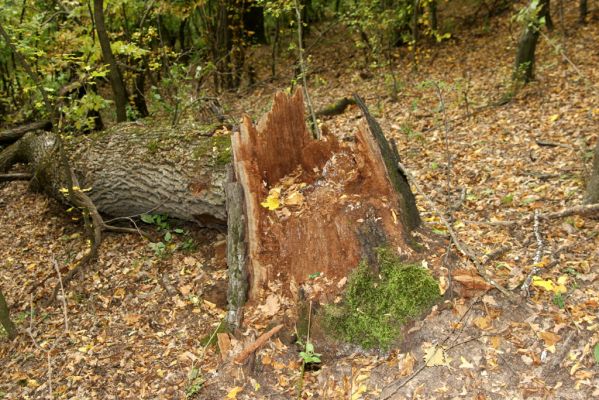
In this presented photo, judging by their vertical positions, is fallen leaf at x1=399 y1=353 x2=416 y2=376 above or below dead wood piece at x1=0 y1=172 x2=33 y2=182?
below

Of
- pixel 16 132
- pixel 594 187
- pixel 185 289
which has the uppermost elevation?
pixel 16 132

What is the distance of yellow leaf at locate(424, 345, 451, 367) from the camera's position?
3.41 meters

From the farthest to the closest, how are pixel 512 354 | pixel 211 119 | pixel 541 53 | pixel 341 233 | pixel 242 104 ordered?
pixel 242 104 → pixel 541 53 → pixel 211 119 → pixel 341 233 → pixel 512 354

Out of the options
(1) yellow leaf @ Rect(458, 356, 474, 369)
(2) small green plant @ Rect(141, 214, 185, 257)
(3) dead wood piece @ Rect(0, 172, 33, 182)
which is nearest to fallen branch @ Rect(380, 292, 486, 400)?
(1) yellow leaf @ Rect(458, 356, 474, 369)

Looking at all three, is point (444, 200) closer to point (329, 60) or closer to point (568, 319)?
point (568, 319)

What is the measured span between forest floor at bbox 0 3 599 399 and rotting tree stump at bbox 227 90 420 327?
0.30 metres

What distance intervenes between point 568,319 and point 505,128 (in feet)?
15.9

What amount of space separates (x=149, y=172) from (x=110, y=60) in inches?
94.0

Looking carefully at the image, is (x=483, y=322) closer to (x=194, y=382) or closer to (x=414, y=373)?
(x=414, y=373)

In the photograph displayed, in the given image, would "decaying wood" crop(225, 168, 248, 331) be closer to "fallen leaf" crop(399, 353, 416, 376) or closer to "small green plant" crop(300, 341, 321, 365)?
"small green plant" crop(300, 341, 321, 365)

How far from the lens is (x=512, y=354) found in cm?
338

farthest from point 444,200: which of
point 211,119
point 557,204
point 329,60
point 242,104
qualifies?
point 329,60

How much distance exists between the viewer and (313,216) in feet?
13.3

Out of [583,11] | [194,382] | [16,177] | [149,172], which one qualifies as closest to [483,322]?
[194,382]
